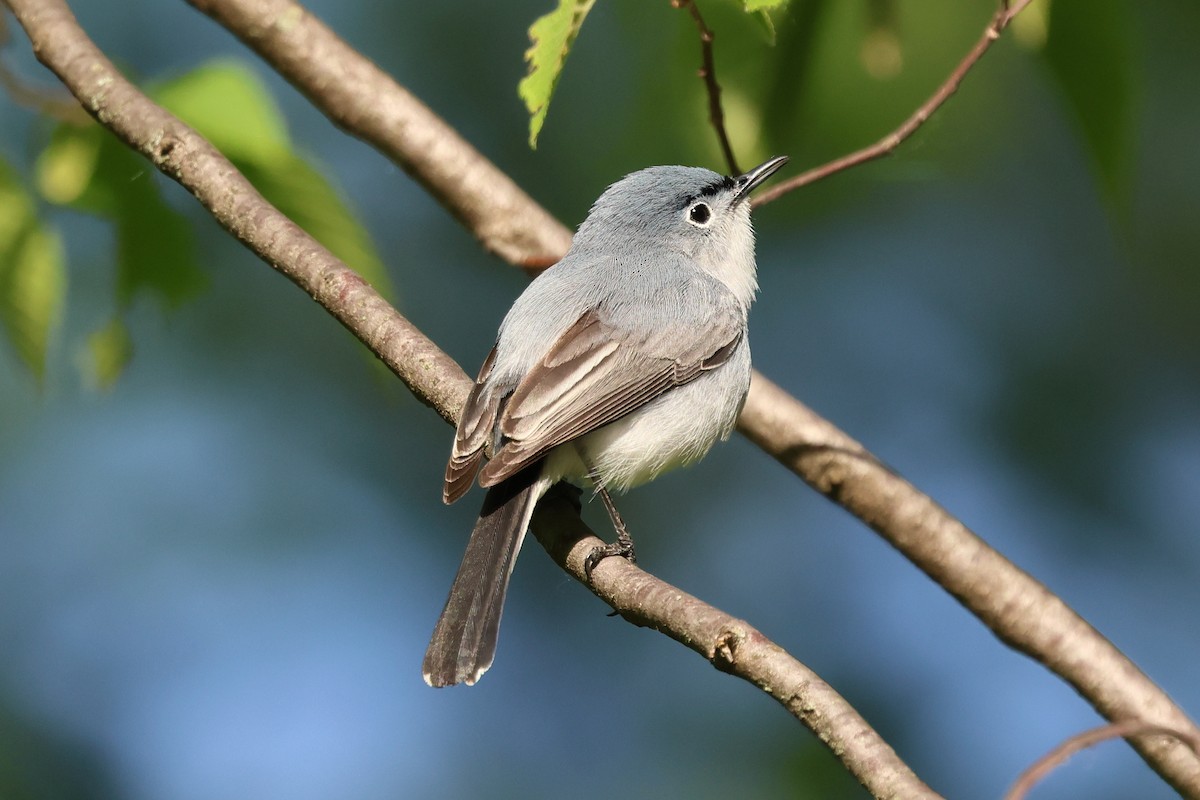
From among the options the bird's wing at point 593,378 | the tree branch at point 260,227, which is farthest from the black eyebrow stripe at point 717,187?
the tree branch at point 260,227

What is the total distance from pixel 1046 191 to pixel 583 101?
2257 mm

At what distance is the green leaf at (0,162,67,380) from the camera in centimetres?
216

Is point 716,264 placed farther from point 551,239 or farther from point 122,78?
point 122,78

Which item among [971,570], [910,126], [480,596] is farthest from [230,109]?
[971,570]

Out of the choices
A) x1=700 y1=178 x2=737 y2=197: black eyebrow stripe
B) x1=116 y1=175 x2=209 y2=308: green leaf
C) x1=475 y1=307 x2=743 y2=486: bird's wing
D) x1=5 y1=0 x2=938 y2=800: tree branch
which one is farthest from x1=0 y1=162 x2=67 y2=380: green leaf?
x1=700 y1=178 x2=737 y2=197: black eyebrow stripe

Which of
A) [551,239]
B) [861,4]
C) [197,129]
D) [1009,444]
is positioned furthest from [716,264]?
[1009,444]

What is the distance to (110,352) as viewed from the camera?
7.69 feet

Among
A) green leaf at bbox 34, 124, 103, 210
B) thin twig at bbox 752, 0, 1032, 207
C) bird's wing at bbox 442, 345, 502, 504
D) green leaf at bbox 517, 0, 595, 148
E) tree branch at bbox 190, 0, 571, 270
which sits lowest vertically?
bird's wing at bbox 442, 345, 502, 504

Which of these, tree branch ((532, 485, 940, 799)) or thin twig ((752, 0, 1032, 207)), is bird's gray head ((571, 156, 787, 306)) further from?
tree branch ((532, 485, 940, 799))

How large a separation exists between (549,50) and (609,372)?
1.04 m

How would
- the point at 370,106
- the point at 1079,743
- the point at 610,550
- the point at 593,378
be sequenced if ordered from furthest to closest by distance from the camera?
the point at 370,106 < the point at 593,378 < the point at 610,550 < the point at 1079,743

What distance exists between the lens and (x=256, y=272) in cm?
547

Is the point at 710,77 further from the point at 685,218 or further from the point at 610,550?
the point at 685,218

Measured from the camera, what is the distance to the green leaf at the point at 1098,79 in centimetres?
183
